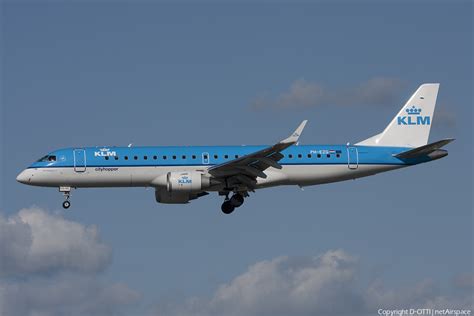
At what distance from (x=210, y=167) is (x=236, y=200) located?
9.29 feet

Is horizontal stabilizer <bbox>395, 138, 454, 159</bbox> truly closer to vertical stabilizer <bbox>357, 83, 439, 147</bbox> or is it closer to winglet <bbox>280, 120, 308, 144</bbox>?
vertical stabilizer <bbox>357, 83, 439, 147</bbox>

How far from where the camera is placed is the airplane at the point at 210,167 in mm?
57750

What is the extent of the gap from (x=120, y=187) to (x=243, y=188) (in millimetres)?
7755

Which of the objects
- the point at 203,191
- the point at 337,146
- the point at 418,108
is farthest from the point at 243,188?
the point at 418,108

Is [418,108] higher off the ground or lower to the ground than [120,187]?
higher

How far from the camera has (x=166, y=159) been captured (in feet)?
194

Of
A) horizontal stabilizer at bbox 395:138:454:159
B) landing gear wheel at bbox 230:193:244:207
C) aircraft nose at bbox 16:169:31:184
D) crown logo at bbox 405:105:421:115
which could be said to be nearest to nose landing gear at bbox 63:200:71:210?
aircraft nose at bbox 16:169:31:184

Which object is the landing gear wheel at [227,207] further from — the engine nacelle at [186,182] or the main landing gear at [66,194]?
the main landing gear at [66,194]

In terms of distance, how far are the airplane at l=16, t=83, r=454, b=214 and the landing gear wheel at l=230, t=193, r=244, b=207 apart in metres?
A: 0.03

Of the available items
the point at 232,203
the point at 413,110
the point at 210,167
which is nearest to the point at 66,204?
the point at 210,167

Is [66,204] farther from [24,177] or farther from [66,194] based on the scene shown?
[24,177]

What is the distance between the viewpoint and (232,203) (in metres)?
60.2

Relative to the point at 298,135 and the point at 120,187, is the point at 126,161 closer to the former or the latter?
the point at 120,187

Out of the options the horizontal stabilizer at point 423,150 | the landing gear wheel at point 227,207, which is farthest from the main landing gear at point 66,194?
the horizontal stabilizer at point 423,150
